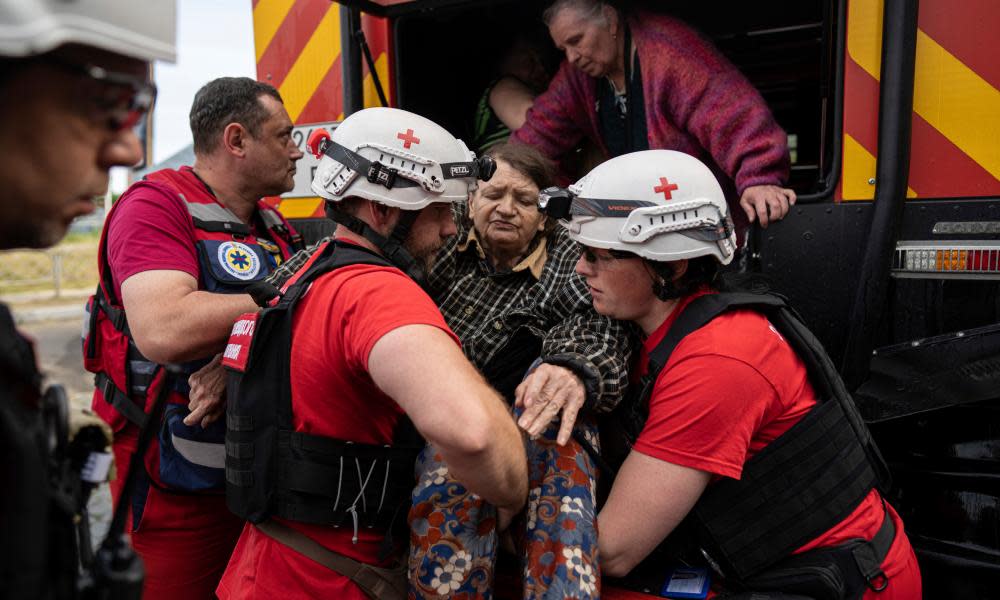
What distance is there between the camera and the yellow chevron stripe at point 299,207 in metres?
2.83

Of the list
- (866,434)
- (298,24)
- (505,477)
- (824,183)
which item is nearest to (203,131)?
(298,24)

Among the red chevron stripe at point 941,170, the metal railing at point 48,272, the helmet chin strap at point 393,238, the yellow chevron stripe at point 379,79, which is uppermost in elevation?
the yellow chevron stripe at point 379,79

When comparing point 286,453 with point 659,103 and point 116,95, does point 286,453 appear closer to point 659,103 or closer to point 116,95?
point 116,95

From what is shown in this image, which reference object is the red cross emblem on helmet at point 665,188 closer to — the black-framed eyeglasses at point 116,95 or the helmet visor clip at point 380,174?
the helmet visor clip at point 380,174

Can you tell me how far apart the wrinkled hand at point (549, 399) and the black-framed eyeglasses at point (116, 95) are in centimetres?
95

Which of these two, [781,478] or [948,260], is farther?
[948,260]

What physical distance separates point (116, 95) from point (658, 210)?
114cm

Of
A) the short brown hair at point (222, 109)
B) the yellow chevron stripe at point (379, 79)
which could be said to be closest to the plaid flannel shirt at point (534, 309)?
the short brown hair at point (222, 109)

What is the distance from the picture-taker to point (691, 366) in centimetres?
166

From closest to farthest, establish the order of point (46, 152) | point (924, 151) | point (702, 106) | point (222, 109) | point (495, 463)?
point (46, 152) < point (495, 463) < point (924, 151) < point (222, 109) < point (702, 106)

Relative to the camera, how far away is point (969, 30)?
1.86 metres

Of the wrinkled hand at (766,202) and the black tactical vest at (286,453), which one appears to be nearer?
the black tactical vest at (286,453)

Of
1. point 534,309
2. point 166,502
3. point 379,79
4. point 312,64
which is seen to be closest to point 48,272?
point 312,64

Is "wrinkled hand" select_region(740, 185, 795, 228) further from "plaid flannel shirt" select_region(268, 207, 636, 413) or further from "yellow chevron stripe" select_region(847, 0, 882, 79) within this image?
"plaid flannel shirt" select_region(268, 207, 636, 413)
